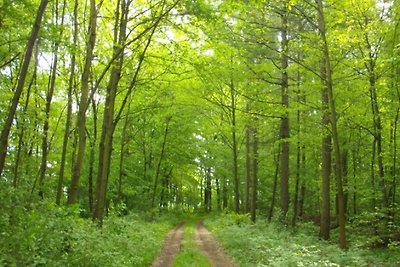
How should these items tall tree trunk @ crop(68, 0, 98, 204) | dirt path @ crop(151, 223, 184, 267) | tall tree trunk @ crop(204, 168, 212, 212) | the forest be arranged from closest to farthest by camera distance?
the forest, tall tree trunk @ crop(68, 0, 98, 204), dirt path @ crop(151, 223, 184, 267), tall tree trunk @ crop(204, 168, 212, 212)

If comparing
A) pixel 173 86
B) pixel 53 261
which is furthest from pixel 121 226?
pixel 173 86

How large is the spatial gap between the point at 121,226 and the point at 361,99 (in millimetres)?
11224

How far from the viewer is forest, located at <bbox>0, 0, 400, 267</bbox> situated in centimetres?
814

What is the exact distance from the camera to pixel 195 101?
21.7 meters

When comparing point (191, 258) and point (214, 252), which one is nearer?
point (191, 258)

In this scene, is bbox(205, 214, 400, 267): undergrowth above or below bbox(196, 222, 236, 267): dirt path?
above

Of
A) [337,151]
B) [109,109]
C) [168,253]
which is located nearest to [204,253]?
[168,253]

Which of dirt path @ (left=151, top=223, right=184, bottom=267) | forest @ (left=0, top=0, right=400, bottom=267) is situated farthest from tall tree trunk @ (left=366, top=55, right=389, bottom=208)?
dirt path @ (left=151, top=223, right=184, bottom=267)

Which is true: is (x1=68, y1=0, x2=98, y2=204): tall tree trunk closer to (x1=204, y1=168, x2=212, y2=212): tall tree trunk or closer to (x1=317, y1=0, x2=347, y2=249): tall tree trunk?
(x1=317, y1=0, x2=347, y2=249): tall tree trunk

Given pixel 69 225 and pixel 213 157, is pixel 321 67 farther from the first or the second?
pixel 213 157

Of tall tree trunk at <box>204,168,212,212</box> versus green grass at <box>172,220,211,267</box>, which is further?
tall tree trunk at <box>204,168,212,212</box>

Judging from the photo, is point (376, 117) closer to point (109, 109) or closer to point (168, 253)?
point (168, 253)

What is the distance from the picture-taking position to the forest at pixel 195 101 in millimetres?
8141

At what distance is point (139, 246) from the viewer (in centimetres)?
1262
